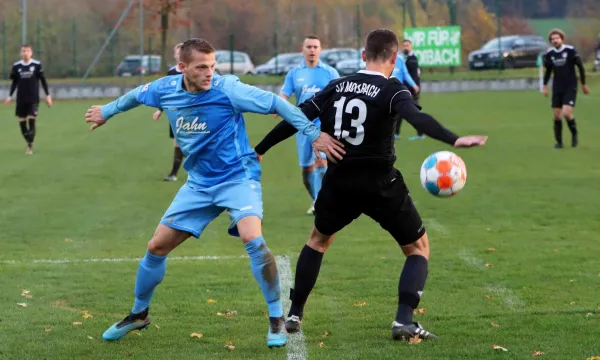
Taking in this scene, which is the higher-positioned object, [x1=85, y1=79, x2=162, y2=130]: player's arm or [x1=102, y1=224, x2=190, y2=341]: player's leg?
[x1=85, y1=79, x2=162, y2=130]: player's arm

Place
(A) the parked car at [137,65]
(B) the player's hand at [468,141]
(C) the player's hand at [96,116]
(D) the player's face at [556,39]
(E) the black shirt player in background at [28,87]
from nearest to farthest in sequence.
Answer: (B) the player's hand at [468,141] → (C) the player's hand at [96,116] → (D) the player's face at [556,39] → (E) the black shirt player in background at [28,87] → (A) the parked car at [137,65]

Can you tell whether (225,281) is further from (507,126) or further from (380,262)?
(507,126)

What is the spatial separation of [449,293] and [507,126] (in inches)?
689

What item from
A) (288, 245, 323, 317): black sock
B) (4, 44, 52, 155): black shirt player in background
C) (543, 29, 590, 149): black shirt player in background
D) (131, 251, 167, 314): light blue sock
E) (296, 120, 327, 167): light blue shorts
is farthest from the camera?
(4, 44, 52, 155): black shirt player in background

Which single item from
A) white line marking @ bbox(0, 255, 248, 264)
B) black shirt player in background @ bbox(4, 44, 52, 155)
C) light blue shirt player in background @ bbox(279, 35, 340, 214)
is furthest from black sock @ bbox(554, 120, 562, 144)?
Result: white line marking @ bbox(0, 255, 248, 264)

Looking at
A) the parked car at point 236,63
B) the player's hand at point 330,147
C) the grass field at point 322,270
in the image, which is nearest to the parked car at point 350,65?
the parked car at point 236,63

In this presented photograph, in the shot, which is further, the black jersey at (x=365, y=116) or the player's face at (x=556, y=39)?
the player's face at (x=556, y=39)

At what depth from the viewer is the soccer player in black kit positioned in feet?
19.7

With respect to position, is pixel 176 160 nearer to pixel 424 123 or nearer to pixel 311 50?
pixel 311 50

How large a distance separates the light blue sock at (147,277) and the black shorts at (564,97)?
13.7m

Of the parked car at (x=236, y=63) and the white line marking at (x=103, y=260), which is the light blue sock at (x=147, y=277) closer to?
the white line marking at (x=103, y=260)

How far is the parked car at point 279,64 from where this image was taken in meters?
43.4

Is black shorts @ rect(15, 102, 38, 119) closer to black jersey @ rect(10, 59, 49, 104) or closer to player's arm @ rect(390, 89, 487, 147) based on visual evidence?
black jersey @ rect(10, 59, 49, 104)

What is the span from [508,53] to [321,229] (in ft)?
123
